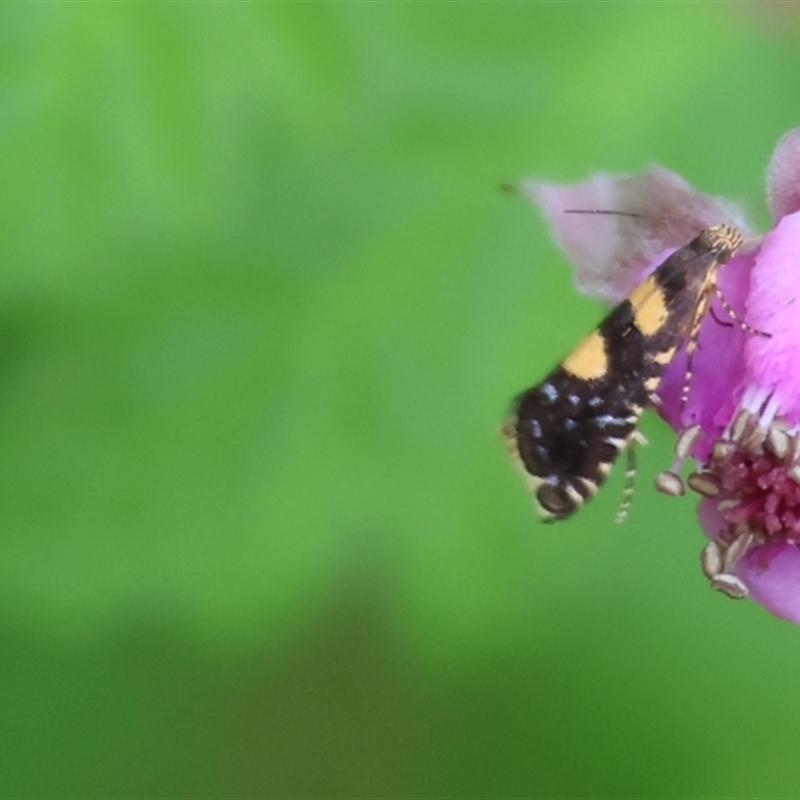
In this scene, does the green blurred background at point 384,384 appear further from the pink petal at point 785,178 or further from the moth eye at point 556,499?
the moth eye at point 556,499

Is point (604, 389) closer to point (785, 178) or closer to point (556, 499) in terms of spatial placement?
point (556, 499)

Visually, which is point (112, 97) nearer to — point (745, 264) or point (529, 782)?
point (745, 264)

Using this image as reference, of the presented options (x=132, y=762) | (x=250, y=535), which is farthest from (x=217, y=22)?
(x=132, y=762)

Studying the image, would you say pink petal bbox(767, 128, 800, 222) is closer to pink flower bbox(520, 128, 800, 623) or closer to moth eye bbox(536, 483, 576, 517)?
pink flower bbox(520, 128, 800, 623)

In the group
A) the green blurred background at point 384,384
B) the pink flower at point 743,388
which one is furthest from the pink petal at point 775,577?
the green blurred background at point 384,384

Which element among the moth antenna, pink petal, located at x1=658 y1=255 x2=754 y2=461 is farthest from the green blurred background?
pink petal, located at x1=658 y1=255 x2=754 y2=461

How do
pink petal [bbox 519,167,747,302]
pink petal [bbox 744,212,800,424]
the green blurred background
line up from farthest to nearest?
1. the green blurred background
2. pink petal [bbox 519,167,747,302]
3. pink petal [bbox 744,212,800,424]
